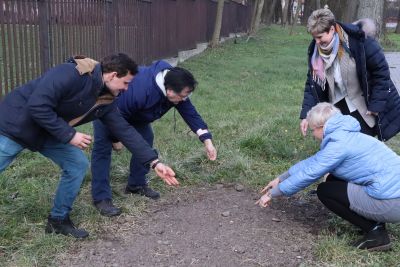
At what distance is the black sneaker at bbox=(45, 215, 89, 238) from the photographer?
12.5ft

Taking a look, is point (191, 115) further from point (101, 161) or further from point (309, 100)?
point (309, 100)

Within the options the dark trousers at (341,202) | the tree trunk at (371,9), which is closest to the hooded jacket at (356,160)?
the dark trousers at (341,202)

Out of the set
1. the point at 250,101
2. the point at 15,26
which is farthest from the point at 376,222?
the point at 250,101

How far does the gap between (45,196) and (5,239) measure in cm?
72

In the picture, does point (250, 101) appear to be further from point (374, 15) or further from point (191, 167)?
point (191, 167)

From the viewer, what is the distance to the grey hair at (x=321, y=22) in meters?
3.99

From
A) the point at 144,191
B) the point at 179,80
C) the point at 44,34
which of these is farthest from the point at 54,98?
the point at 44,34

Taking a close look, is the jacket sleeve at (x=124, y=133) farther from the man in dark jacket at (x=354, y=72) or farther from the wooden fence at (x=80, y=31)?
the wooden fence at (x=80, y=31)

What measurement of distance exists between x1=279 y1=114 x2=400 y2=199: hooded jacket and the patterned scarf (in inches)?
31.4

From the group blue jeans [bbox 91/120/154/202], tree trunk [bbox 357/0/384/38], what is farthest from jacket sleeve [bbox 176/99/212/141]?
tree trunk [bbox 357/0/384/38]

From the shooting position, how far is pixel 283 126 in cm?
707

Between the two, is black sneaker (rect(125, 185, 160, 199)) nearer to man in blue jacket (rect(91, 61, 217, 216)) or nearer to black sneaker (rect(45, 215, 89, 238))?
man in blue jacket (rect(91, 61, 217, 216))

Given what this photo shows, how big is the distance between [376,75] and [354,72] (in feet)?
0.55

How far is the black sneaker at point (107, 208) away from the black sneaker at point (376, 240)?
71.0 inches
